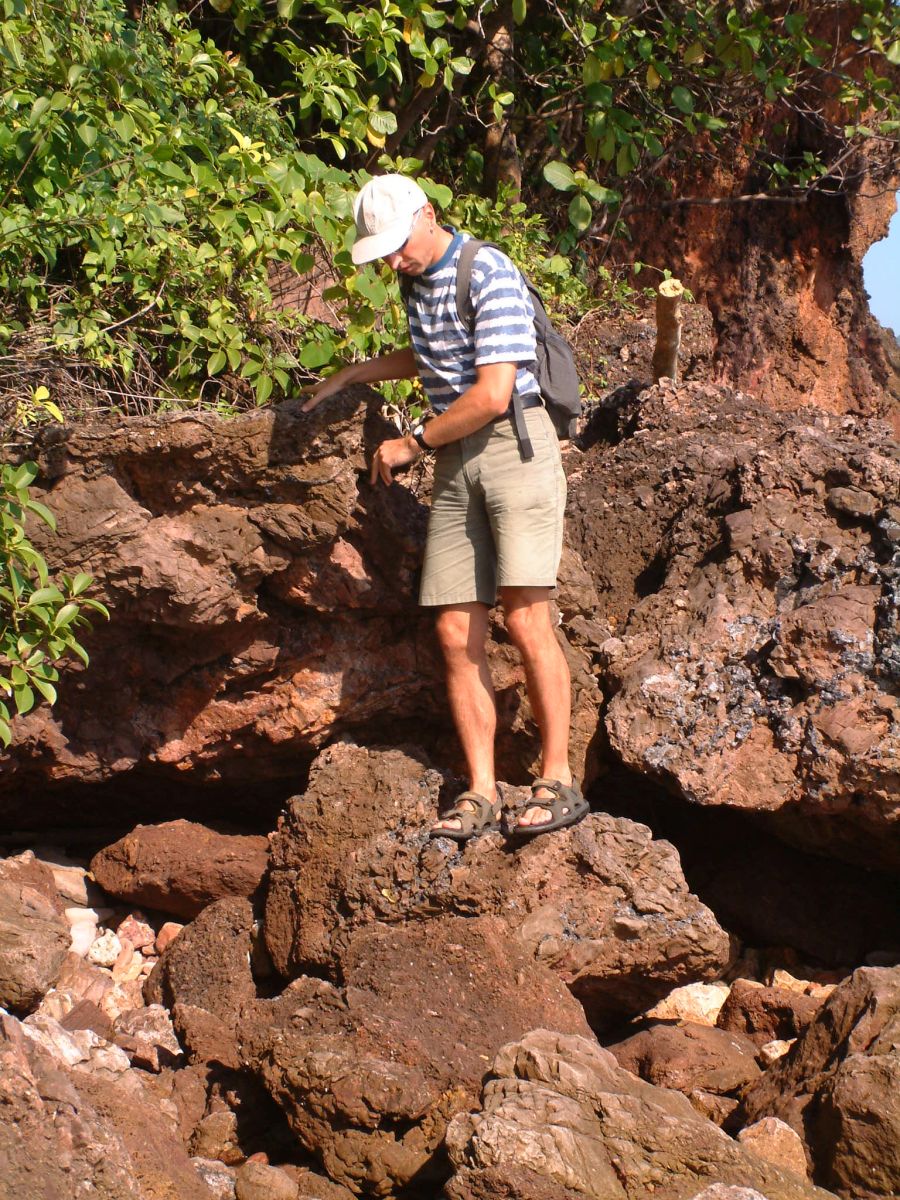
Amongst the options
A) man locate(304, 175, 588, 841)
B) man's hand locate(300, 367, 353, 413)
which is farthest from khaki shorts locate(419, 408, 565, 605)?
man's hand locate(300, 367, 353, 413)

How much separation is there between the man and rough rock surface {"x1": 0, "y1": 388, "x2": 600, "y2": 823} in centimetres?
30

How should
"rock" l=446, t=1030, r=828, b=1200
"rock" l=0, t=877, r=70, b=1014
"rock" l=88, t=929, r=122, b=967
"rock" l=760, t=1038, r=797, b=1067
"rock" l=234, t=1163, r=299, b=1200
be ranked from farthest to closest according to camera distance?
1. "rock" l=88, t=929, r=122, b=967
2. "rock" l=760, t=1038, r=797, b=1067
3. "rock" l=0, t=877, r=70, b=1014
4. "rock" l=234, t=1163, r=299, b=1200
5. "rock" l=446, t=1030, r=828, b=1200

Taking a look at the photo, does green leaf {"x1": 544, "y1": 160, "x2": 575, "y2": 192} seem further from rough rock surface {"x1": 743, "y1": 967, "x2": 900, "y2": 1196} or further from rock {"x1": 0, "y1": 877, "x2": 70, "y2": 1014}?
rock {"x1": 0, "y1": 877, "x2": 70, "y2": 1014}

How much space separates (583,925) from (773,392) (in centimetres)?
845

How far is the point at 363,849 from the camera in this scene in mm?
3934

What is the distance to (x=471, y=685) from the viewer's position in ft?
13.1

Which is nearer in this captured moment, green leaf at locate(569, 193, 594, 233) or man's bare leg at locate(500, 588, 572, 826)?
man's bare leg at locate(500, 588, 572, 826)

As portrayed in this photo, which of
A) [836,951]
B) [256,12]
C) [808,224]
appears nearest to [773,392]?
[808,224]

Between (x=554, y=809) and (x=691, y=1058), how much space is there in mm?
863

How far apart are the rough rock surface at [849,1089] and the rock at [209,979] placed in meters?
1.58

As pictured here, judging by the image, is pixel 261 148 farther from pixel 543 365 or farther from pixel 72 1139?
pixel 72 1139

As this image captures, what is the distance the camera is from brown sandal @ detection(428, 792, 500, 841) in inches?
149

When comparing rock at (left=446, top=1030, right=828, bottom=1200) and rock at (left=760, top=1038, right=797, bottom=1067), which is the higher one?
rock at (left=446, top=1030, right=828, bottom=1200)

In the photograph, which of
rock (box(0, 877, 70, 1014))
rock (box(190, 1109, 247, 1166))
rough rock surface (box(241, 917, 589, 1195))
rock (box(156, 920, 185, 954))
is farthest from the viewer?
rock (box(156, 920, 185, 954))
